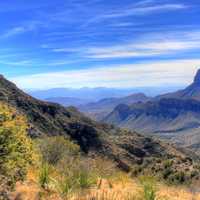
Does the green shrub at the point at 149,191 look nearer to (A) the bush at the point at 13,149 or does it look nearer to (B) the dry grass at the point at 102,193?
(B) the dry grass at the point at 102,193

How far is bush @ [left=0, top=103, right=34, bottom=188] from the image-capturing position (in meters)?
11.0

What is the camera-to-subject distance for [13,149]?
440 inches

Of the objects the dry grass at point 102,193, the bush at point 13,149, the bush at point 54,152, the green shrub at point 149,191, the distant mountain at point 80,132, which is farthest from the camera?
the distant mountain at point 80,132

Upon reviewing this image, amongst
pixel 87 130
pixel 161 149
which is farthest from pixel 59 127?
pixel 161 149

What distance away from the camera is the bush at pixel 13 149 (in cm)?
1105

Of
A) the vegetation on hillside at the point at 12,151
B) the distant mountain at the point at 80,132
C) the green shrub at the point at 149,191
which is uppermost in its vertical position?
the vegetation on hillside at the point at 12,151

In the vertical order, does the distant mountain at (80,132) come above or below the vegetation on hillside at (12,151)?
below

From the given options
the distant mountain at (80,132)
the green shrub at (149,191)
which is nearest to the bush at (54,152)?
the green shrub at (149,191)

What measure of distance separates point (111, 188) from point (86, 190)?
167 centimetres

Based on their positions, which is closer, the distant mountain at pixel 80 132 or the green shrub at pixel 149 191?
the green shrub at pixel 149 191

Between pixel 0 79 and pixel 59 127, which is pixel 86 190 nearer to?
pixel 59 127

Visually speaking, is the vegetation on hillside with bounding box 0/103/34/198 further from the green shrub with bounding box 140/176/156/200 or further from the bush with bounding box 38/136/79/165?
the bush with bounding box 38/136/79/165

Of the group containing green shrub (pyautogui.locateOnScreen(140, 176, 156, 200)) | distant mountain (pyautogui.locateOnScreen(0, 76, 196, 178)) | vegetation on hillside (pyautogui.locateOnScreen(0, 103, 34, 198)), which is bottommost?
distant mountain (pyautogui.locateOnScreen(0, 76, 196, 178))

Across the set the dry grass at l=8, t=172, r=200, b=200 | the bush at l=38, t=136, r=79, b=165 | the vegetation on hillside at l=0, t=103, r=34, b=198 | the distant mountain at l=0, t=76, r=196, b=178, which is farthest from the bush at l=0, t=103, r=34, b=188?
the distant mountain at l=0, t=76, r=196, b=178
